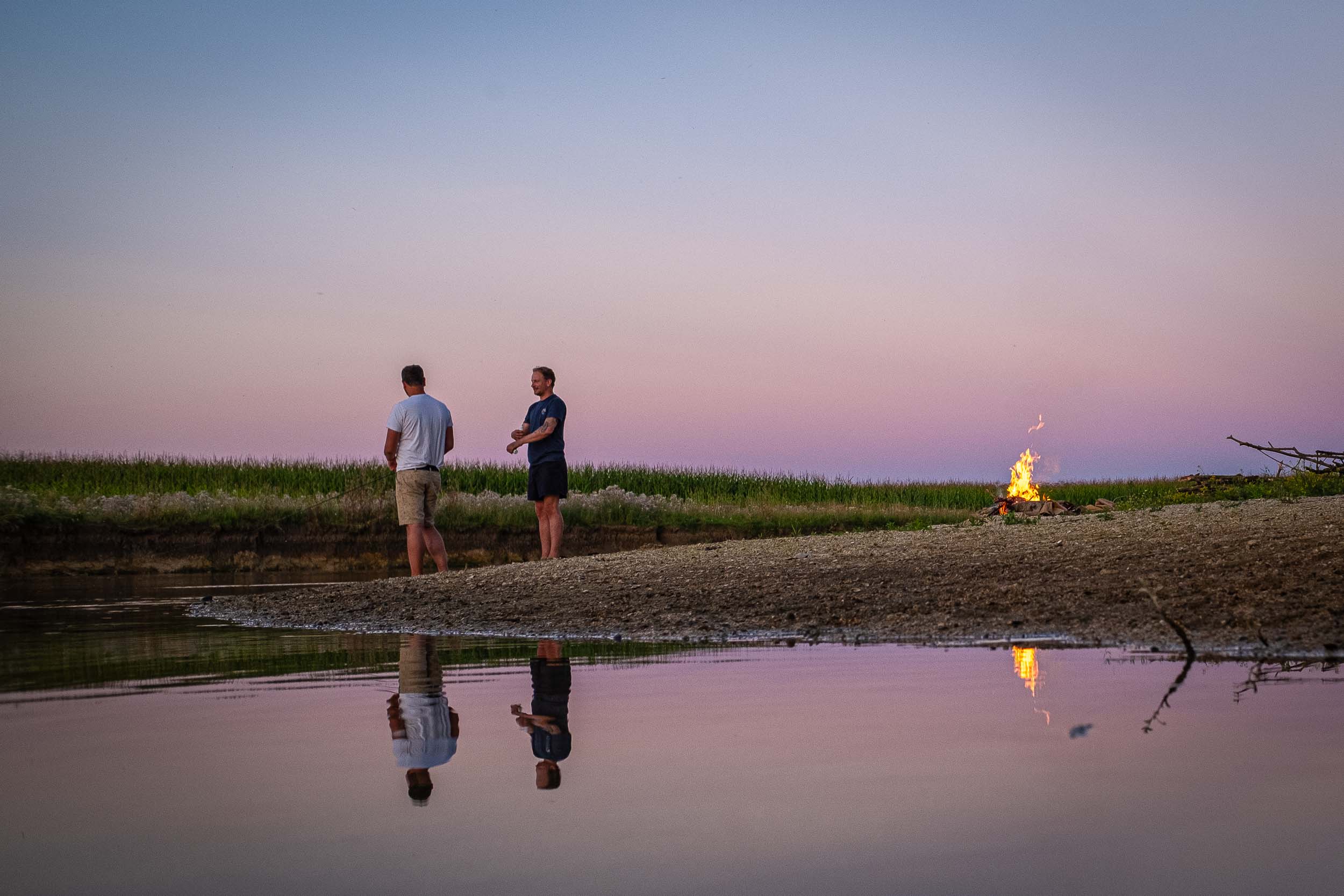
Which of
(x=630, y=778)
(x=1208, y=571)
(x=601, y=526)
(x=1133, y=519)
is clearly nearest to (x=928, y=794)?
(x=630, y=778)

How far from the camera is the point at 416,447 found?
11891 mm

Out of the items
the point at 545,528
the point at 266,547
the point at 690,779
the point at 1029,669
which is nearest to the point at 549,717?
the point at 690,779

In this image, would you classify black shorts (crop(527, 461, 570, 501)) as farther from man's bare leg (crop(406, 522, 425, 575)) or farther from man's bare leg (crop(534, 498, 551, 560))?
man's bare leg (crop(406, 522, 425, 575))

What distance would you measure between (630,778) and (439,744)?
0.84 metres

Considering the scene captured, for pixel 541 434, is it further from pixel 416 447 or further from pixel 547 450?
pixel 416 447

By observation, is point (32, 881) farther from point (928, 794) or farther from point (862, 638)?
point (862, 638)

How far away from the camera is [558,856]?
8.27 ft

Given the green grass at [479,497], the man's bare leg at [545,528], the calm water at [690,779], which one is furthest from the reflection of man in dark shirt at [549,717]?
the green grass at [479,497]

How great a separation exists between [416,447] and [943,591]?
6029mm

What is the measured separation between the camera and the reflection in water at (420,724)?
335 centimetres

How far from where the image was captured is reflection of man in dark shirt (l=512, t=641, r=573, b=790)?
3387mm

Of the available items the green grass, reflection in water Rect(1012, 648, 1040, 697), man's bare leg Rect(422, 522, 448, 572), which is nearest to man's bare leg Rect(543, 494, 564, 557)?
man's bare leg Rect(422, 522, 448, 572)

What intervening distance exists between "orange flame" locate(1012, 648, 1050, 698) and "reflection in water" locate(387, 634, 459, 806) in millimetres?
2250

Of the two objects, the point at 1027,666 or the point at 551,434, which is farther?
the point at 551,434
